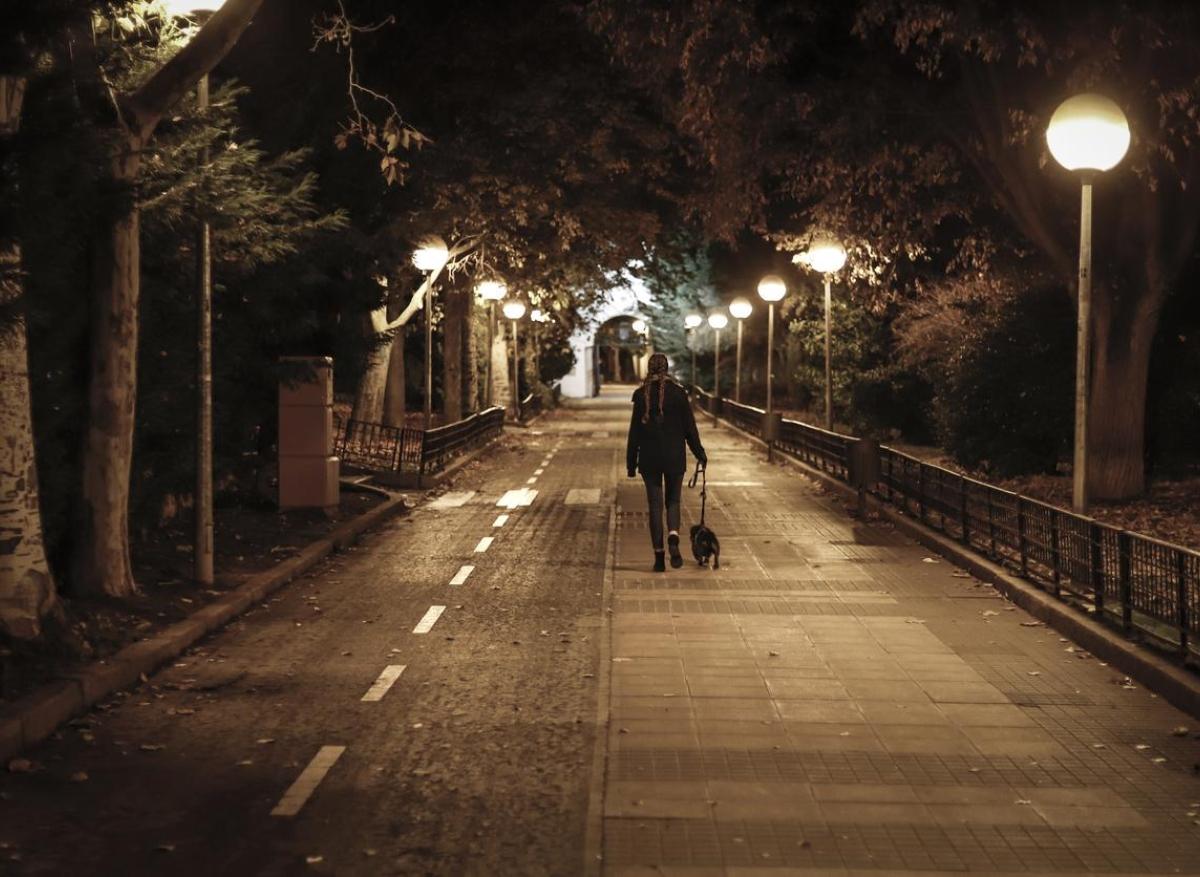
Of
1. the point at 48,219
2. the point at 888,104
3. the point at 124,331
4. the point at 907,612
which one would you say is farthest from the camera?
the point at 888,104

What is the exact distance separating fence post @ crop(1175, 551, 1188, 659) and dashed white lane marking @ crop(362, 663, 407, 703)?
16.4 ft

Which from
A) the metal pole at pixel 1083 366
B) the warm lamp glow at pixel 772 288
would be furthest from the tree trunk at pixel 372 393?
the metal pole at pixel 1083 366

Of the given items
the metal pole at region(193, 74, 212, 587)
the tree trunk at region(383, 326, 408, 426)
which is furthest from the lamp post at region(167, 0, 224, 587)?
the tree trunk at region(383, 326, 408, 426)

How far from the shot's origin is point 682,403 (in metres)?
13.7

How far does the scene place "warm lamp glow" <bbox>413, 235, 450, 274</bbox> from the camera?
2566 centimetres

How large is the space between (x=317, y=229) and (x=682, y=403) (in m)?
5.33

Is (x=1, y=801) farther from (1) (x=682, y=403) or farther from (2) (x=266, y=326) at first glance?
(2) (x=266, y=326)

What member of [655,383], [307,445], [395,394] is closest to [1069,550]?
[655,383]

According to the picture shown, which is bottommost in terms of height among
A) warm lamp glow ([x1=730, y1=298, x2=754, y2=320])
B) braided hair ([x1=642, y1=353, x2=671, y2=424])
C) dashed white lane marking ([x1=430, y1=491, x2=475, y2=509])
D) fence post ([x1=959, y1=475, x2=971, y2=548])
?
dashed white lane marking ([x1=430, y1=491, x2=475, y2=509])

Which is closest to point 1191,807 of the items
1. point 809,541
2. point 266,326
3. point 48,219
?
point 48,219

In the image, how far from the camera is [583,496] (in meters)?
23.2

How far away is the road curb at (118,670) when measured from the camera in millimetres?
7398

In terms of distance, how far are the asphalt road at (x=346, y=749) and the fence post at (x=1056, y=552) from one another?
3.81 m

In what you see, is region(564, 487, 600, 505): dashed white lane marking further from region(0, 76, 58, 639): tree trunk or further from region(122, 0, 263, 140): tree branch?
region(0, 76, 58, 639): tree trunk
